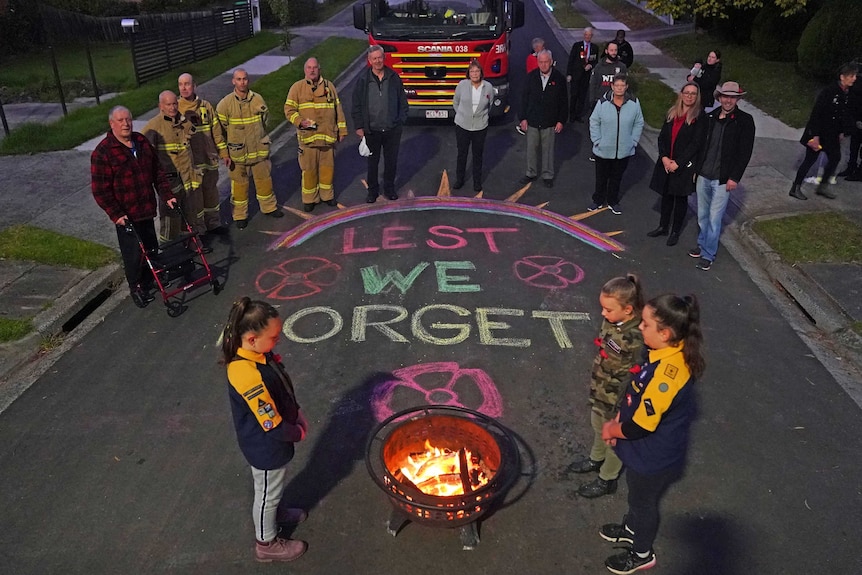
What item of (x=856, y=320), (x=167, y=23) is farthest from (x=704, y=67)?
(x=167, y=23)

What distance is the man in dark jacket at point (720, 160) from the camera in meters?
7.19

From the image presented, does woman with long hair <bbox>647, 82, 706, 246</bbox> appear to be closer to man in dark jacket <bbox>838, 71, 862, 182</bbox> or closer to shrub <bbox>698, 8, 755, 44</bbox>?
man in dark jacket <bbox>838, 71, 862, 182</bbox>

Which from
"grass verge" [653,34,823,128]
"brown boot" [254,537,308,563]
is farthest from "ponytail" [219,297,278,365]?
"grass verge" [653,34,823,128]

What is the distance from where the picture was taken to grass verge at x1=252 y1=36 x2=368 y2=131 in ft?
49.4

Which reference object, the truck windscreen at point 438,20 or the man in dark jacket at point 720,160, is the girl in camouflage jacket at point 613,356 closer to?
the man in dark jacket at point 720,160

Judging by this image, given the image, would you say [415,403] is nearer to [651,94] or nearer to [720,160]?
[720,160]

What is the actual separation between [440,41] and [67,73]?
13.0 meters

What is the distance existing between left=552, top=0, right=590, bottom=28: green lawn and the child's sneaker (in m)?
28.4

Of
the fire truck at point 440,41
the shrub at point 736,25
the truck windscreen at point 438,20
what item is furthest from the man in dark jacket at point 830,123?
the shrub at point 736,25

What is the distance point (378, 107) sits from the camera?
9211mm

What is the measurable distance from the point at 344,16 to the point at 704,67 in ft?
85.4

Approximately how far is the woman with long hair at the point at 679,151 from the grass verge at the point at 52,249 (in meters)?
6.64

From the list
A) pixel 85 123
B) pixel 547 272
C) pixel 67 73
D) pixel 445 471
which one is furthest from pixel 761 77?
pixel 67 73

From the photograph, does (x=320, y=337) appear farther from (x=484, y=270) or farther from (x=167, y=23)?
(x=167, y=23)
